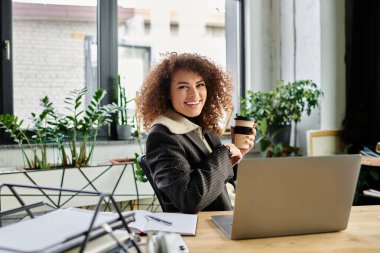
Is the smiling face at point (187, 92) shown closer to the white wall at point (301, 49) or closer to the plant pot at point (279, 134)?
the plant pot at point (279, 134)

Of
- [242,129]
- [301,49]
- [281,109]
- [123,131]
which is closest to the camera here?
[242,129]

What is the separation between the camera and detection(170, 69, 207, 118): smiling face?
1.59 meters

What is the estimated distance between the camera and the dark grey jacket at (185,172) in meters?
1.33

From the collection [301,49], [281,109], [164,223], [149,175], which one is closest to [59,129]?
[149,175]

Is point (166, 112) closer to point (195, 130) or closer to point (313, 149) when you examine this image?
point (195, 130)

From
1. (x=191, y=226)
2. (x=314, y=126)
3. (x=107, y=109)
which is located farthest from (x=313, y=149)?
(x=191, y=226)

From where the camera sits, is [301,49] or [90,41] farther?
[90,41]

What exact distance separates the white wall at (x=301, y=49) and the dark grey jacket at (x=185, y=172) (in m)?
1.91

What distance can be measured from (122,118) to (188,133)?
58.6 inches

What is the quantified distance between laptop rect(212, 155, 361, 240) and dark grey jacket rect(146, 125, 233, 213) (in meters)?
0.30

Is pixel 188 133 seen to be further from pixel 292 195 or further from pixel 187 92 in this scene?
pixel 292 195

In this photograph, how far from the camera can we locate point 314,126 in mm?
3197

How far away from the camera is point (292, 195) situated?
97 centimetres

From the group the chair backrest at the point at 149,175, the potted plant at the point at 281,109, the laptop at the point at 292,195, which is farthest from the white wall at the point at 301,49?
the laptop at the point at 292,195
